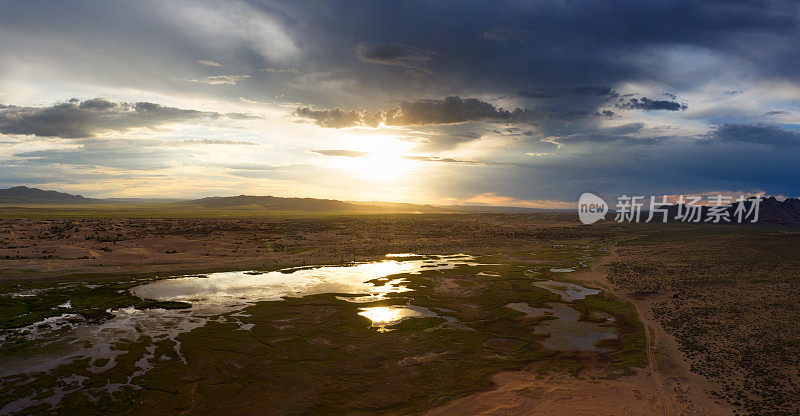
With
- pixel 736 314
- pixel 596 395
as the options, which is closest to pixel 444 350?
pixel 596 395

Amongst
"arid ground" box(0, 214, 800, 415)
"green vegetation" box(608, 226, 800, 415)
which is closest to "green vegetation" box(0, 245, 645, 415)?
"arid ground" box(0, 214, 800, 415)

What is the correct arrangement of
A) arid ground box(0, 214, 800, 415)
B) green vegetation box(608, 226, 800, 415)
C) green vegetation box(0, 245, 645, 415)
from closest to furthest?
green vegetation box(0, 245, 645, 415) → arid ground box(0, 214, 800, 415) → green vegetation box(608, 226, 800, 415)

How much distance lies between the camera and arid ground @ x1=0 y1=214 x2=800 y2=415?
61.2 ft

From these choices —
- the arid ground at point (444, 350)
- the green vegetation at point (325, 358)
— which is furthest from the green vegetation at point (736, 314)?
the green vegetation at point (325, 358)

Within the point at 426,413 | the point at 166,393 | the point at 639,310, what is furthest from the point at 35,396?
the point at 639,310

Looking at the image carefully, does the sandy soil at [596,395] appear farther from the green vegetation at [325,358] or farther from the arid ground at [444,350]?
the green vegetation at [325,358]

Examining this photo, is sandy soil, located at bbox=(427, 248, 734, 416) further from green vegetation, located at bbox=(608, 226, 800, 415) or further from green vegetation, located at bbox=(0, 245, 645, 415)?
green vegetation, located at bbox=(608, 226, 800, 415)

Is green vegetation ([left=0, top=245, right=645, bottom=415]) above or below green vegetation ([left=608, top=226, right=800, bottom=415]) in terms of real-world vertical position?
below

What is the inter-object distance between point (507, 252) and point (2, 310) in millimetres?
68283

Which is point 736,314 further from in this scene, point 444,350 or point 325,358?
point 325,358

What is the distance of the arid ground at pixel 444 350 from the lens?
18641 millimetres

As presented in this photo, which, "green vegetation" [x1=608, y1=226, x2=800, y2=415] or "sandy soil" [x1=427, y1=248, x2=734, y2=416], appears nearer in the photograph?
"sandy soil" [x1=427, y1=248, x2=734, y2=416]

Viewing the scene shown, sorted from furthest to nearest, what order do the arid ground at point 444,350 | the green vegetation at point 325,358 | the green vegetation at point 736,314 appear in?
the green vegetation at point 736,314
the arid ground at point 444,350
the green vegetation at point 325,358

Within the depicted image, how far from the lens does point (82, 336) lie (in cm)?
2559
